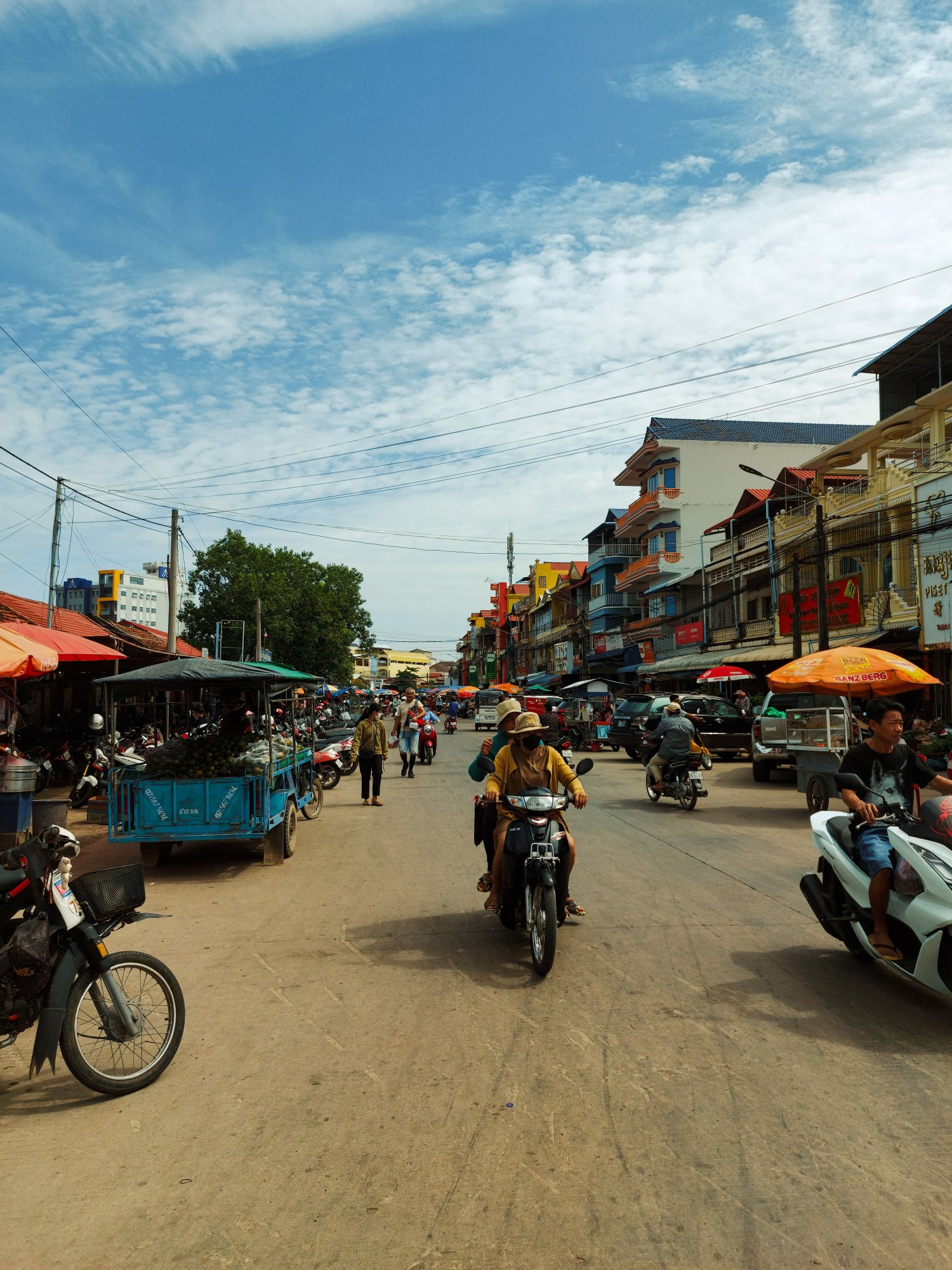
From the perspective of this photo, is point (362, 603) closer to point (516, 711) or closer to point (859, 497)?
point (859, 497)

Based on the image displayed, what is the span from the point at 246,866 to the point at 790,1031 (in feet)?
23.2

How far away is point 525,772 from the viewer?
682cm

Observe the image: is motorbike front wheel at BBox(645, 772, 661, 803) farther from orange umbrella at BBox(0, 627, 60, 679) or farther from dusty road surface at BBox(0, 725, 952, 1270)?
orange umbrella at BBox(0, 627, 60, 679)

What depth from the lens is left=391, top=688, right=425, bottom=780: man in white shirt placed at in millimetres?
21891

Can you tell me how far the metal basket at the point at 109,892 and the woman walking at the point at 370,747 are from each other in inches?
432

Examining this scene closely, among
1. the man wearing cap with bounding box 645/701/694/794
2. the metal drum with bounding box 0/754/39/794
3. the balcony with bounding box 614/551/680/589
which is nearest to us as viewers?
the metal drum with bounding box 0/754/39/794

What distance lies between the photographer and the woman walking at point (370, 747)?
16.0 metres

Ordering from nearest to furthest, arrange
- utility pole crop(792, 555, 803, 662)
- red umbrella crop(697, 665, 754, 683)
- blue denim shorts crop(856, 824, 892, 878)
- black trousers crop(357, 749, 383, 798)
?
1. blue denim shorts crop(856, 824, 892, 878)
2. black trousers crop(357, 749, 383, 798)
3. utility pole crop(792, 555, 803, 662)
4. red umbrella crop(697, 665, 754, 683)

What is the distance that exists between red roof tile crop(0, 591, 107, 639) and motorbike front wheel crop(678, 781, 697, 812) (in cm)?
1424

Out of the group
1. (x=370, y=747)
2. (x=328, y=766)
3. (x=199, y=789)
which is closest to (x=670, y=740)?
(x=370, y=747)

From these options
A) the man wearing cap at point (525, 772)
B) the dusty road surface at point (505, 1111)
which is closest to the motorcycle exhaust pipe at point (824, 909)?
the dusty road surface at point (505, 1111)

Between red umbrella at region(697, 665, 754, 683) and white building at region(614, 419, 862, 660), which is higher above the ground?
white building at region(614, 419, 862, 660)

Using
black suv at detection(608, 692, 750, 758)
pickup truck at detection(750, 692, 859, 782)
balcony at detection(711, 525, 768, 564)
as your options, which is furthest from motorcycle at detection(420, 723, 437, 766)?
balcony at detection(711, 525, 768, 564)

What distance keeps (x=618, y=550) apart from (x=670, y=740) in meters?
46.3
